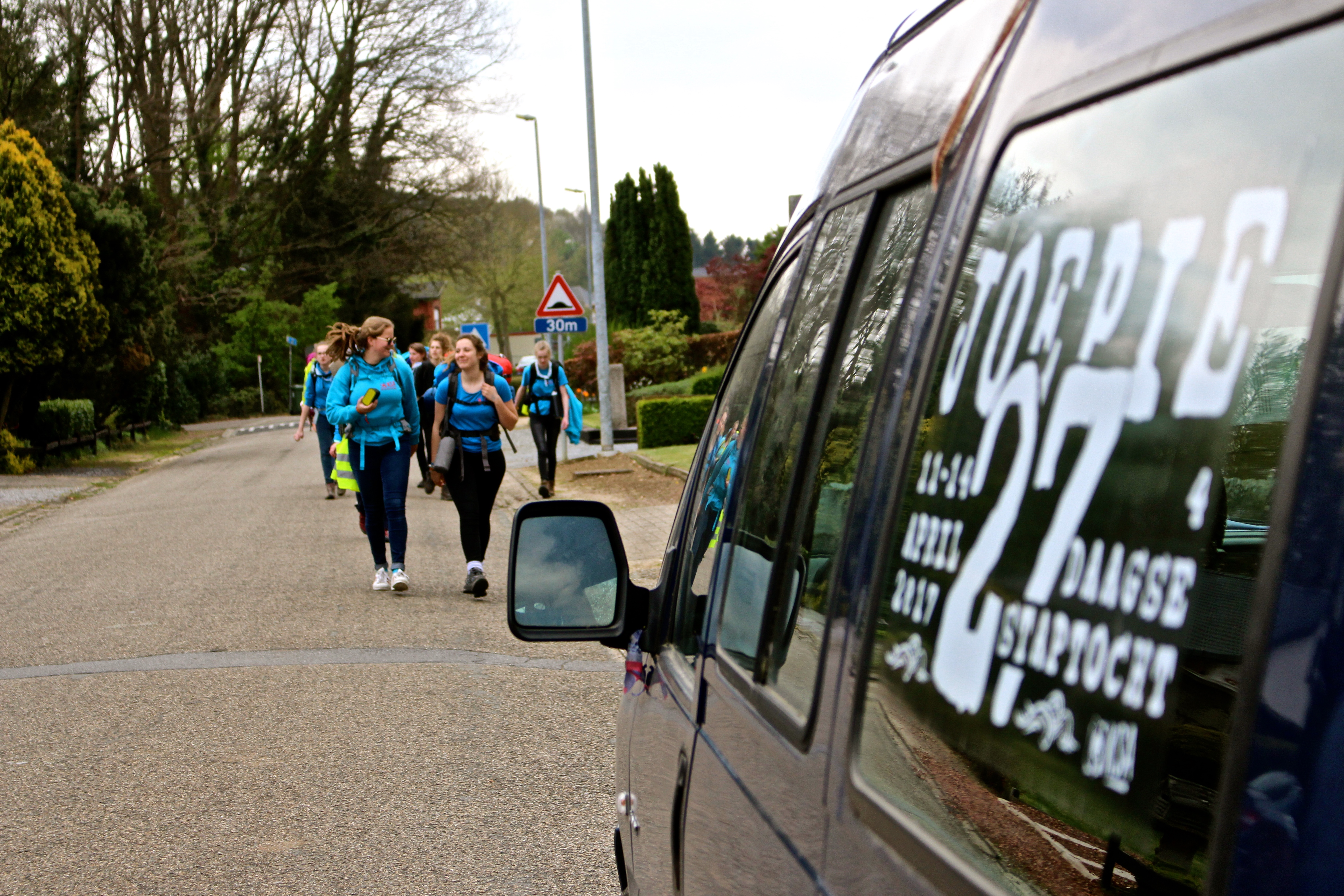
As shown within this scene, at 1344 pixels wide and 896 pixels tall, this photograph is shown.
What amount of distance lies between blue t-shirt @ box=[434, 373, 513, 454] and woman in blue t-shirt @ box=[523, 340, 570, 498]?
4999 millimetres

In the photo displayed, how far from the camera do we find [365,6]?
3519 cm

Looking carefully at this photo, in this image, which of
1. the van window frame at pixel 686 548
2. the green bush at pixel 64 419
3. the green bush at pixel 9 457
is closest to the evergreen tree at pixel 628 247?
the green bush at pixel 64 419

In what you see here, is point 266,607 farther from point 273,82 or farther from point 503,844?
point 273,82

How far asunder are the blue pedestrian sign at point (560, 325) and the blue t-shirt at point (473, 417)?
9.61 metres

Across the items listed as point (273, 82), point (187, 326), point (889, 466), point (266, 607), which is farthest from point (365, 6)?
point (889, 466)

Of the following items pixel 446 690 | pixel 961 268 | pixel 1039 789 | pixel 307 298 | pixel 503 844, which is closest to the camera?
pixel 1039 789

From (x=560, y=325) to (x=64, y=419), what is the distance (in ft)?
41.0

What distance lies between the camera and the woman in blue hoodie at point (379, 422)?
8.34 metres

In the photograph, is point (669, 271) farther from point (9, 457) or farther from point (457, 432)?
point (457, 432)

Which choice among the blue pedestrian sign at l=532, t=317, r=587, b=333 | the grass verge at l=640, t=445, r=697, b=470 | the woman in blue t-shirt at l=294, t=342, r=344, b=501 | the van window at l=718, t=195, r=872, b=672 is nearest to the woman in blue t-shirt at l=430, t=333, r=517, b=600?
the woman in blue t-shirt at l=294, t=342, r=344, b=501

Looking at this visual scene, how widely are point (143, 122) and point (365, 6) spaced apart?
7466 millimetres

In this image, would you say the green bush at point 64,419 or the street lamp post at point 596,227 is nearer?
the street lamp post at point 596,227

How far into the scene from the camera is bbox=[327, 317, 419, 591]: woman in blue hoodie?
8344mm

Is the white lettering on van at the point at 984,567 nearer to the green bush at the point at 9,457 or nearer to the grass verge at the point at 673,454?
the grass verge at the point at 673,454
